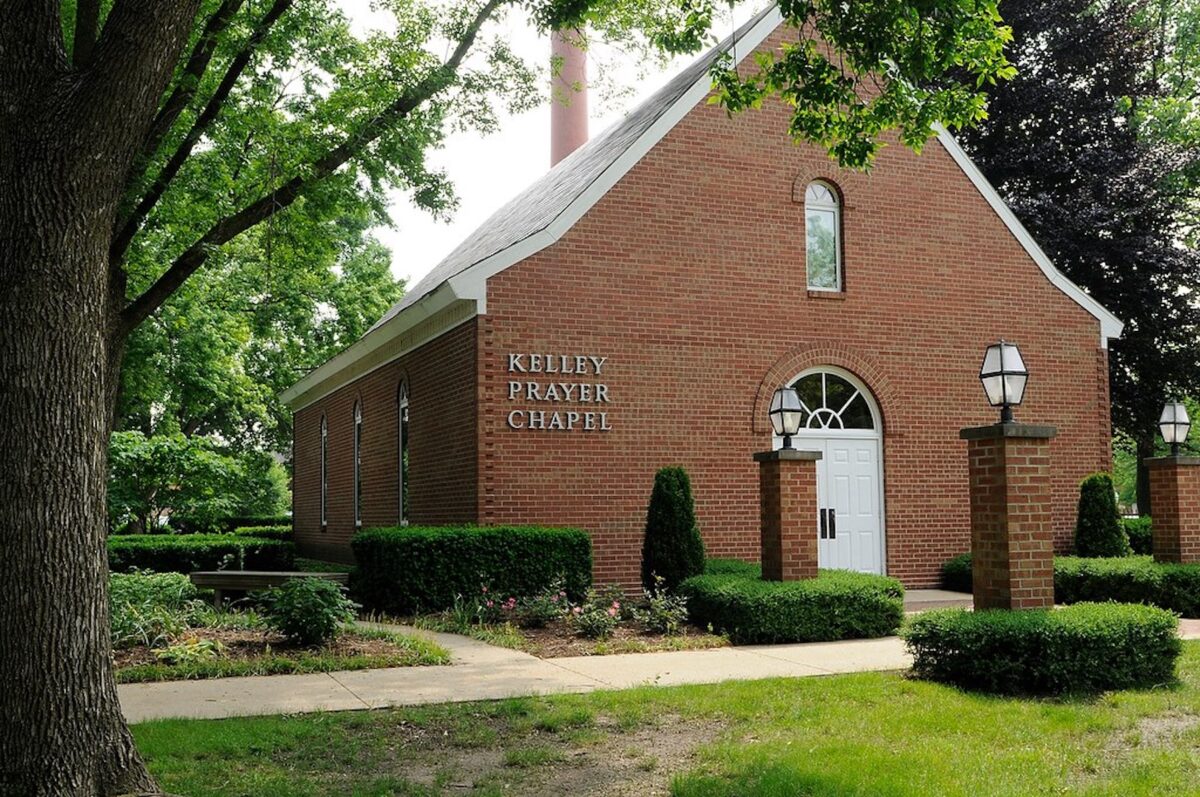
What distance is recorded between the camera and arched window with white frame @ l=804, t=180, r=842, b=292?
56.7 ft

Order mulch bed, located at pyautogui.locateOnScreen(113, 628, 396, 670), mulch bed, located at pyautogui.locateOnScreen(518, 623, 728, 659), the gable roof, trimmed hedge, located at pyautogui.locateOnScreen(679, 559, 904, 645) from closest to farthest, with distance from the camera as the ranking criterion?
mulch bed, located at pyautogui.locateOnScreen(113, 628, 396, 670)
mulch bed, located at pyautogui.locateOnScreen(518, 623, 728, 659)
trimmed hedge, located at pyautogui.locateOnScreen(679, 559, 904, 645)
the gable roof

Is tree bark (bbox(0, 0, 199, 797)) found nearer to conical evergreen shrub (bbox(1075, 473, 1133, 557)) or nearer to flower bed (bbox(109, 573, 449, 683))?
flower bed (bbox(109, 573, 449, 683))

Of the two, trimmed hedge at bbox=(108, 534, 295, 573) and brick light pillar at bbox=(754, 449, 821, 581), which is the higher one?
brick light pillar at bbox=(754, 449, 821, 581)

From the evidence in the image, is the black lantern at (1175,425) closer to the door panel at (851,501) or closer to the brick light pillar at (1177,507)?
the brick light pillar at (1177,507)

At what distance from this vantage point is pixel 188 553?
75.3ft

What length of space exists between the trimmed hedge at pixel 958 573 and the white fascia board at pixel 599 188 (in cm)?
766

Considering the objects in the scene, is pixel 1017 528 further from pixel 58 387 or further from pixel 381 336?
pixel 381 336

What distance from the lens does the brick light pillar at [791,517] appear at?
1234 centimetres

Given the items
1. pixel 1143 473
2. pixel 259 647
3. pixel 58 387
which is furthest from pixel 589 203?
pixel 1143 473

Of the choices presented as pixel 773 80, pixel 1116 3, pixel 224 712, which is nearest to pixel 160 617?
pixel 224 712

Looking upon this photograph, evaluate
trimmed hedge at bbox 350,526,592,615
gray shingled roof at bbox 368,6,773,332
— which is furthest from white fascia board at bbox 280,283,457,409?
trimmed hedge at bbox 350,526,592,615

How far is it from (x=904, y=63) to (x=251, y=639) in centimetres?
832

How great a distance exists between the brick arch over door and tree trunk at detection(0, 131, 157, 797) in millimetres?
11840

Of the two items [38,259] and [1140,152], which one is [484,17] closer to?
[38,259]
